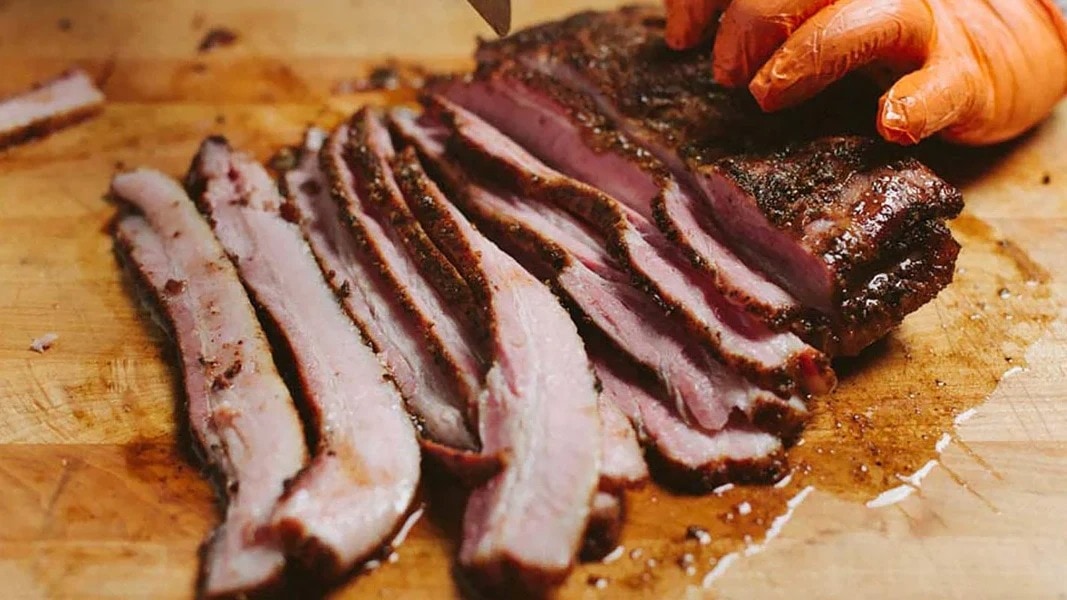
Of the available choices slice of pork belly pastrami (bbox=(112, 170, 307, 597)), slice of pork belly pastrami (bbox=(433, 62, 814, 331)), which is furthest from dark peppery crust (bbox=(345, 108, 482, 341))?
slice of pork belly pastrami (bbox=(112, 170, 307, 597))

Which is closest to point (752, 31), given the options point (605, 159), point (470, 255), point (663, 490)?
point (605, 159)

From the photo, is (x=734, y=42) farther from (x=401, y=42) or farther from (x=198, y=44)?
(x=198, y=44)

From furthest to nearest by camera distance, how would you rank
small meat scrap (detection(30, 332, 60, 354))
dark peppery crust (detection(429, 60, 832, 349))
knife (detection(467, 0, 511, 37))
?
knife (detection(467, 0, 511, 37))
small meat scrap (detection(30, 332, 60, 354))
dark peppery crust (detection(429, 60, 832, 349))

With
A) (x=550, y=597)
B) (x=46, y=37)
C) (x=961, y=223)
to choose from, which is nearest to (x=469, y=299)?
(x=550, y=597)

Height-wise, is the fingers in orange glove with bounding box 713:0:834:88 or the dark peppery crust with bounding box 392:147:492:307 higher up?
the fingers in orange glove with bounding box 713:0:834:88

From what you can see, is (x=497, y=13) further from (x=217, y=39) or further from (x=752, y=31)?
(x=217, y=39)

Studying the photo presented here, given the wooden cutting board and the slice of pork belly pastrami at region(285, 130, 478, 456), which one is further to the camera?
the slice of pork belly pastrami at region(285, 130, 478, 456)

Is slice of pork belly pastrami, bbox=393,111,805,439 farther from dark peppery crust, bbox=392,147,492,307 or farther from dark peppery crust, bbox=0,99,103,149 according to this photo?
dark peppery crust, bbox=0,99,103,149

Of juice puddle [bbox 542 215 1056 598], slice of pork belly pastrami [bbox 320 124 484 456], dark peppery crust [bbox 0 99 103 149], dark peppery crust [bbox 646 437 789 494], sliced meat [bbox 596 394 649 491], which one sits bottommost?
juice puddle [bbox 542 215 1056 598]
